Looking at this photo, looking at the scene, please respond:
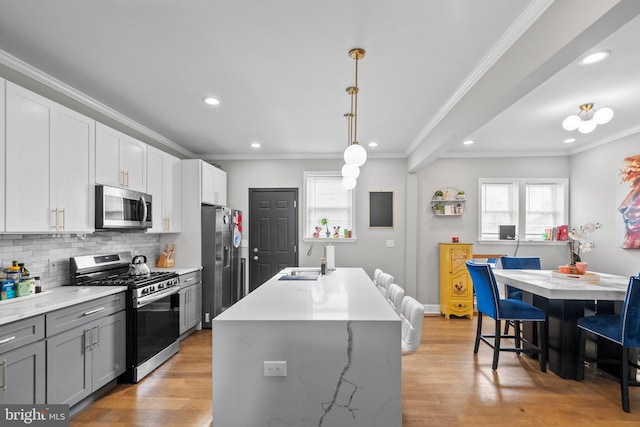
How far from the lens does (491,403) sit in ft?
8.51

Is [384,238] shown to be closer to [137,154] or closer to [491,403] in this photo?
[491,403]

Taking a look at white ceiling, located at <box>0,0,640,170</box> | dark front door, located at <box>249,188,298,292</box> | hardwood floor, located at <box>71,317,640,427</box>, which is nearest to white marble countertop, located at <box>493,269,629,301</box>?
hardwood floor, located at <box>71,317,640,427</box>

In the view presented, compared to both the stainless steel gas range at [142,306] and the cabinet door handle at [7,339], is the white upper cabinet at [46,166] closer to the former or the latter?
the stainless steel gas range at [142,306]

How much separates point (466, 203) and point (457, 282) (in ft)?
4.40

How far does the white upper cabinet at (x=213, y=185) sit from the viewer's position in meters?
4.58

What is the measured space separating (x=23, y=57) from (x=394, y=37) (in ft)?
8.83

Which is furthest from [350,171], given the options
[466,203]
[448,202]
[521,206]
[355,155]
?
[521,206]

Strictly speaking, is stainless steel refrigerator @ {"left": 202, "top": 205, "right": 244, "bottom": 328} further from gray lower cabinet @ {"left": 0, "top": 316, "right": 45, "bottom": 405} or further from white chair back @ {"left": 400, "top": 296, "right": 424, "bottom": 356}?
white chair back @ {"left": 400, "top": 296, "right": 424, "bottom": 356}

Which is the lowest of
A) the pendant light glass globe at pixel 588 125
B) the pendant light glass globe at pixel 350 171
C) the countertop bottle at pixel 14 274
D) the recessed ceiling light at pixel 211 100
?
the countertop bottle at pixel 14 274

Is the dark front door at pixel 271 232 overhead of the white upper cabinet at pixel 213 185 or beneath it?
beneath

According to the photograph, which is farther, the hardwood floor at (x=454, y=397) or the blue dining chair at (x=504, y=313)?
the blue dining chair at (x=504, y=313)

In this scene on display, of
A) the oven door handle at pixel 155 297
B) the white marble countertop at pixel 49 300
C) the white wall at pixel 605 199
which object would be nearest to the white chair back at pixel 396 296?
the oven door handle at pixel 155 297

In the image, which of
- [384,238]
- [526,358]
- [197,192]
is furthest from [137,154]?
[526,358]

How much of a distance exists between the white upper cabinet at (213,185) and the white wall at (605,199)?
5.64m
